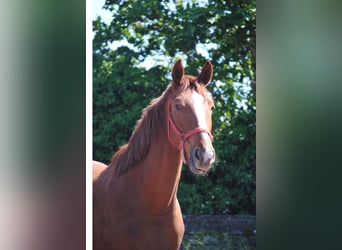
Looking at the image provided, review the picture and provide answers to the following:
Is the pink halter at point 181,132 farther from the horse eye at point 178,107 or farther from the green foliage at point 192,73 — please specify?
the green foliage at point 192,73

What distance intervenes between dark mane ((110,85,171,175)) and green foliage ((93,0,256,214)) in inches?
65.4

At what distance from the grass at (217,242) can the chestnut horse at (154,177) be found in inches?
64.0

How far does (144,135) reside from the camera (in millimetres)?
2504

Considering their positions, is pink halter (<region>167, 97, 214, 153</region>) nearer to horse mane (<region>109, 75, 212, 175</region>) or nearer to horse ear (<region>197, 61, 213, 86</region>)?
horse mane (<region>109, 75, 212, 175</region>)

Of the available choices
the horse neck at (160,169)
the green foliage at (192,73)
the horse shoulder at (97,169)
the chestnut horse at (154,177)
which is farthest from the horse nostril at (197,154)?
the green foliage at (192,73)

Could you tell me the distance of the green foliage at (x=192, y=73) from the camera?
4168 mm

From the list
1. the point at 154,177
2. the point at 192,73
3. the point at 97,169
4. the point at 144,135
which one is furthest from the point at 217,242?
the point at 144,135

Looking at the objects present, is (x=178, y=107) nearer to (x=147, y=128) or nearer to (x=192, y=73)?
(x=147, y=128)

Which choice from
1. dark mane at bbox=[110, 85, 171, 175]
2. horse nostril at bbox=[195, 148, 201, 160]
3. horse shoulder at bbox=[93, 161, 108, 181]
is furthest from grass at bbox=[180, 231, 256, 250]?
horse nostril at bbox=[195, 148, 201, 160]

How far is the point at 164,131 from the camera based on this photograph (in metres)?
2.51

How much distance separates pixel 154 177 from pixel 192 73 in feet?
6.18

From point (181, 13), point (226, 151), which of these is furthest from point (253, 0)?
point (226, 151)
